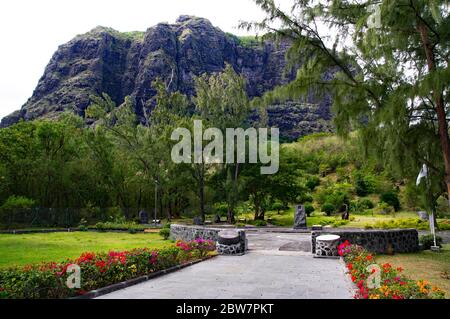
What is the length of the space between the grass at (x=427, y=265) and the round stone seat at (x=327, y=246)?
4.38ft

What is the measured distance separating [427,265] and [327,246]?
281 centimetres

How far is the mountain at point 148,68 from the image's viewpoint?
87625mm

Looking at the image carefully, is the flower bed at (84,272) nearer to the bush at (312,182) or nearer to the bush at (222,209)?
the bush at (222,209)

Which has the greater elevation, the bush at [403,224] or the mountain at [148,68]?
the mountain at [148,68]

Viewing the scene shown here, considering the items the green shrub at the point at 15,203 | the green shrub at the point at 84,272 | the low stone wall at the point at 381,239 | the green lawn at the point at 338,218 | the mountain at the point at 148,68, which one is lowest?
the green lawn at the point at 338,218

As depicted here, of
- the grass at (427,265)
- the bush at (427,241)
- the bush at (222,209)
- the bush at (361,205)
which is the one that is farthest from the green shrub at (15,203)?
the bush at (361,205)

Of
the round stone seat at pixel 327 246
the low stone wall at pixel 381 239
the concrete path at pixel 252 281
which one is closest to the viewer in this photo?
the concrete path at pixel 252 281

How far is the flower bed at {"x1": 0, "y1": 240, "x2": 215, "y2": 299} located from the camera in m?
5.46

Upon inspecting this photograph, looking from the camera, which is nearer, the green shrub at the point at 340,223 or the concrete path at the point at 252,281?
the concrete path at the point at 252,281

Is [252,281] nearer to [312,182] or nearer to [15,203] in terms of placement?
[15,203]

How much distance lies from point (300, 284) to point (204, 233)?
813 cm

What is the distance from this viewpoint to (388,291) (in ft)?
15.6

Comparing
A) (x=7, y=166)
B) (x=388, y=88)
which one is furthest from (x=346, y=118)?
(x=7, y=166)
